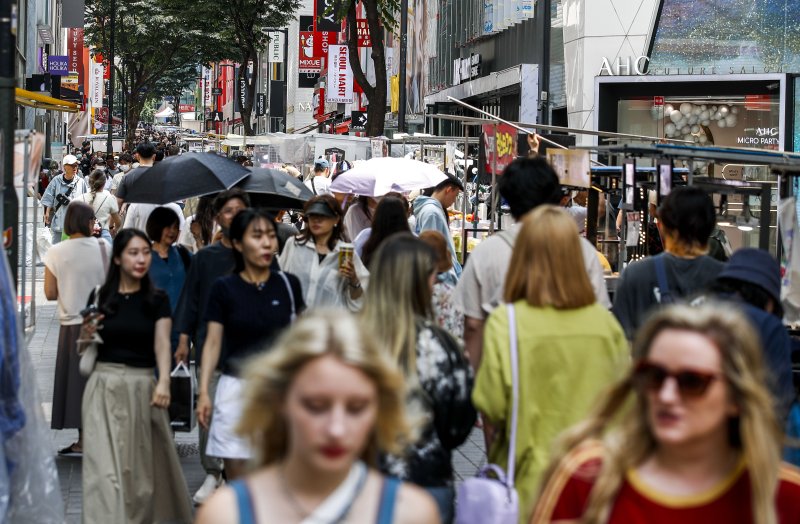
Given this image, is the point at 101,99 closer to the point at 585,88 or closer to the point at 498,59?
the point at 498,59

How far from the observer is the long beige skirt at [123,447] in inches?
285

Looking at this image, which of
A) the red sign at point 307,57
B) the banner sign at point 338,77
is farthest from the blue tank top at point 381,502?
the red sign at point 307,57

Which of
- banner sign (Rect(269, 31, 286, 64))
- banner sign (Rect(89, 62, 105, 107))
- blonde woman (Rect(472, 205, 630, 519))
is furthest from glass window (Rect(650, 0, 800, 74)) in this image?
banner sign (Rect(89, 62, 105, 107))

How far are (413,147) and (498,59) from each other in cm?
910

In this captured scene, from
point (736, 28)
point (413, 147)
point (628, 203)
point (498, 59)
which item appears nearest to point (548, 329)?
point (628, 203)

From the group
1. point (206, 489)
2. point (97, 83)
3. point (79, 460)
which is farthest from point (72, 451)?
point (97, 83)

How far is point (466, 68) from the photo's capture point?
3944 cm

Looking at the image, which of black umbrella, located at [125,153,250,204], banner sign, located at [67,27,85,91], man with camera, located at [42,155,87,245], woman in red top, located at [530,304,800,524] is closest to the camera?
woman in red top, located at [530,304,800,524]

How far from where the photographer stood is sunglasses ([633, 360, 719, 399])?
2889 mm

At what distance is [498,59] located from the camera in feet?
118

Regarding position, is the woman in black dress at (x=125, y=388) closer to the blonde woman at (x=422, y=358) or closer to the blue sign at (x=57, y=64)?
the blonde woman at (x=422, y=358)

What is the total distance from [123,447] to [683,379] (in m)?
4.95

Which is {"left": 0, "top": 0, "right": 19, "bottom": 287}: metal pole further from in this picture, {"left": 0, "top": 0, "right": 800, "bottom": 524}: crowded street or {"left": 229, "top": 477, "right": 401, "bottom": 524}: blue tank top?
{"left": 229, "top": 477, "right": 401, "bottom": 524}: blue tank top

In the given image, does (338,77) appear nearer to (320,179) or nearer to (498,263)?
(320,179)
